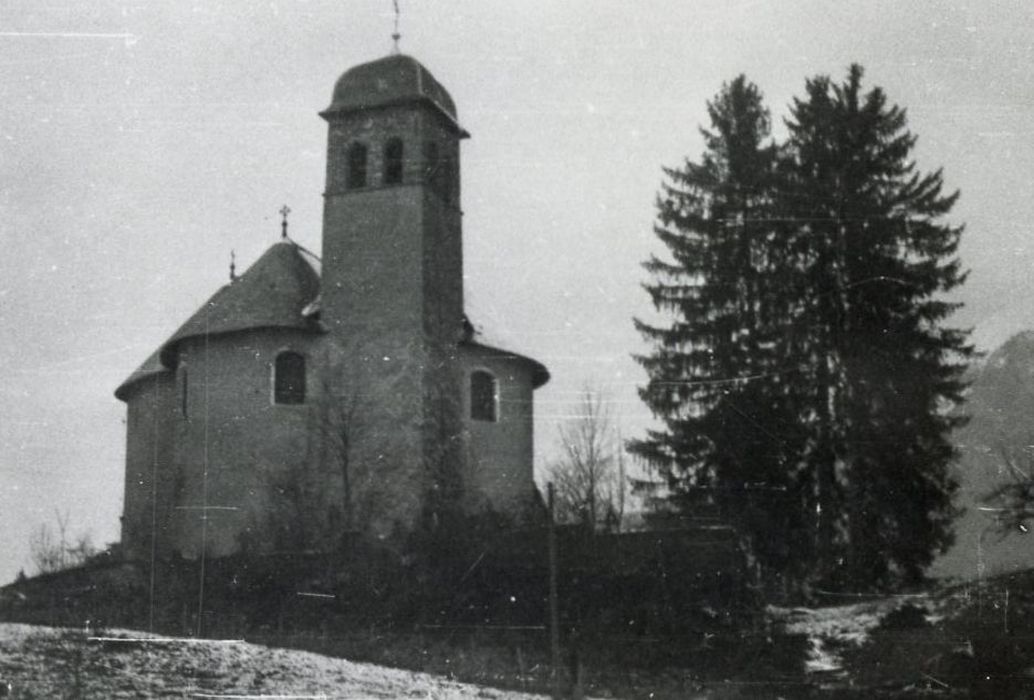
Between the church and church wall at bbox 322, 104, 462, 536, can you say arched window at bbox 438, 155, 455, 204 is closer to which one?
the church

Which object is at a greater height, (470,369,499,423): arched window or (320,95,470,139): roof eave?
(320,95,470,139): roof eave

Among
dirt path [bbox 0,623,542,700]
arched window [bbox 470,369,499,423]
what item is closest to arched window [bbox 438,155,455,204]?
arched window [bbox 470,369,499,423]

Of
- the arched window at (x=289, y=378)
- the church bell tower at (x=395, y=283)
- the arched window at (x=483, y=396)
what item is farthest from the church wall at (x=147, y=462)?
the arched window at (x=483, y=396)

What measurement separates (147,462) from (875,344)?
75.4 feet

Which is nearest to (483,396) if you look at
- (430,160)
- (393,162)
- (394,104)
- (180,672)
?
(430,160)

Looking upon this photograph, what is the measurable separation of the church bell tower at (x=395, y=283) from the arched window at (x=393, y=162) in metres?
0.03

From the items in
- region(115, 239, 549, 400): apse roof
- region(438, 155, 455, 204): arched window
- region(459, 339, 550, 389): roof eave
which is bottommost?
region(459, 339, 550, 389): roof eave

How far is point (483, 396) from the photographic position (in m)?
38.1

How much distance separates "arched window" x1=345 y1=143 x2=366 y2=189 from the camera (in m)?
37.7

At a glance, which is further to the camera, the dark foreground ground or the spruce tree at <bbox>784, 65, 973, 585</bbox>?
the spruce tree at <bbox>784, 65, 973, 585</bbox>

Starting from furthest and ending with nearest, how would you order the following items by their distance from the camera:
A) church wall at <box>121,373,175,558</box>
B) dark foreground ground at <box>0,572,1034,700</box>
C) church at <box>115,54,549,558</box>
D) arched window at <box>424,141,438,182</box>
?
church wall at <box>121,373,175,558</box> < arched window at <box>424,141,438,182</box> < church at <box>115,54,549,558</box> < dark foreground ground at <box>0,572,1034,700</box>

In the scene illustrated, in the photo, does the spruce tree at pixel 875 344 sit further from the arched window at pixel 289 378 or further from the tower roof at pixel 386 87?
the arched window at pixel 289 378

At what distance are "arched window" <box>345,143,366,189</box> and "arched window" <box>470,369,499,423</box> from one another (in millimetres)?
6518

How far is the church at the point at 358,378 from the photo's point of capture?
1384 inches
